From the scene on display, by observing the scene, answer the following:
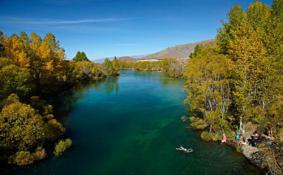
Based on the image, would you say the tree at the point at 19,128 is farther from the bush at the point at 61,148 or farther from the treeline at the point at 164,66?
the treeline at the point at 164,66

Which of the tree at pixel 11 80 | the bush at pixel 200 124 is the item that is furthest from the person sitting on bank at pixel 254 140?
the tree at pixel 11 80

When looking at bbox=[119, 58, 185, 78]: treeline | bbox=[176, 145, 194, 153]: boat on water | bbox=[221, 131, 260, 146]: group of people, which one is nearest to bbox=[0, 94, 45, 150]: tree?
bbox=[176, 145, 194, 153]: boat on water

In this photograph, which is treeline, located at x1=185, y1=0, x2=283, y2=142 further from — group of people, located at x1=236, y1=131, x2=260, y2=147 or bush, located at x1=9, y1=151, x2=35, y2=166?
bush, located at x1=9, y1=151, x2=35, y2=166

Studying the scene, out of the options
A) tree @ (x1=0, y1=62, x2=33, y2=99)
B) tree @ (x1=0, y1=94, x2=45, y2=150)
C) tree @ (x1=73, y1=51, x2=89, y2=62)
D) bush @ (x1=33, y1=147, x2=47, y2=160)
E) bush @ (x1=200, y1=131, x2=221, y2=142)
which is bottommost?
bush @ (x1=200, y1=131, x2=221, y2=142)

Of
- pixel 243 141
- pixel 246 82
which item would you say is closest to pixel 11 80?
pixel 246 82

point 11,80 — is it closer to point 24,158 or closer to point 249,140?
point 24,158

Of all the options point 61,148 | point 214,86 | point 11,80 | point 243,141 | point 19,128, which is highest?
point 11,80

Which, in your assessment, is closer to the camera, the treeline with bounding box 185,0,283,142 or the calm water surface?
the calm water surface
